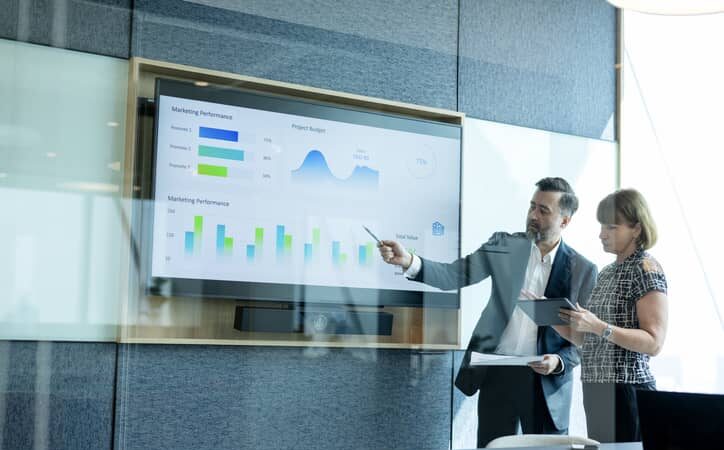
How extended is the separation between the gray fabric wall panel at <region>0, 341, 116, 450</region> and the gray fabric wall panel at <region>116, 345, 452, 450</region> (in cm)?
8

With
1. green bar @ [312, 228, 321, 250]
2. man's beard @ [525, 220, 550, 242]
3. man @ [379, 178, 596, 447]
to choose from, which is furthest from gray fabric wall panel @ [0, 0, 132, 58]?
man's beard @ [525, 220, 550, 242]

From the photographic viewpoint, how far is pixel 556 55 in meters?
4.45

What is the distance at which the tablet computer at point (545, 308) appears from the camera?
413 cm

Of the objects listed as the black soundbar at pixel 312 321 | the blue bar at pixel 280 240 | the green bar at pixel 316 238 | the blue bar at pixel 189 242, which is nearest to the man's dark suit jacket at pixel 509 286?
the black soundbar at pixel 312 321

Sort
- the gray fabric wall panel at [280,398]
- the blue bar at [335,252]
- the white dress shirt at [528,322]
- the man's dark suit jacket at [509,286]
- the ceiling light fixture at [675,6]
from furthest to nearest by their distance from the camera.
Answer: the white dress shirt at [528,322]
the man's dark suit jacket at [509,286]
the blue bar at [335,252]
the gray fabric wall panel at [280,398]
the ceiling light fixture at [675,6]

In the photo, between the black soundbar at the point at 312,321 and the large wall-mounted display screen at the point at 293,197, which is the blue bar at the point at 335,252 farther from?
the black soundbar at the point at 312,321

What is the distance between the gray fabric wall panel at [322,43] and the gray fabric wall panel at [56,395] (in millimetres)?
1262

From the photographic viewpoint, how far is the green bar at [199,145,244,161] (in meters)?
3.41

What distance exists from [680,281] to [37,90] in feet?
11.6

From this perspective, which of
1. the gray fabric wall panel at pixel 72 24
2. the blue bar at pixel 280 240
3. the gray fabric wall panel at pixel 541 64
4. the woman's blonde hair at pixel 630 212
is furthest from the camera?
the woman's blonde hair at pixel 630 212

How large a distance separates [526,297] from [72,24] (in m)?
2.49

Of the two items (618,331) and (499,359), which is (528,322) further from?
(618,331)

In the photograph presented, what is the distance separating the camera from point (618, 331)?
431 centimetres

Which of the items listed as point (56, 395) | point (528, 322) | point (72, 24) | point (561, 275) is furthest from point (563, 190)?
point (56, 395)
